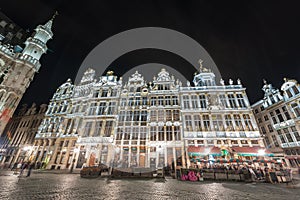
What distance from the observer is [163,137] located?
2325cm

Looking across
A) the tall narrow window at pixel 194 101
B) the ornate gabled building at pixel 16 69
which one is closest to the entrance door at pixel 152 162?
the tall narrow window at pixel 194 101

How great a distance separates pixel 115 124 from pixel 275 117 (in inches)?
1308

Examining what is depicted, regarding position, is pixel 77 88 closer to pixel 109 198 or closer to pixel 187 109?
pixel 187 109

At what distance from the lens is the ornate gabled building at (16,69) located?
26.2 meters

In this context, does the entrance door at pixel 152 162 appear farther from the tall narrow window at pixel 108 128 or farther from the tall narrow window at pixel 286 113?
the tall narrow window at pixel 286 113

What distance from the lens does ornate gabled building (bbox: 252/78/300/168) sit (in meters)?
23.4

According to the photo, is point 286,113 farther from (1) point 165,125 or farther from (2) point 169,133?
(1) point 165,125

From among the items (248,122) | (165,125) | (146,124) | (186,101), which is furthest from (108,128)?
(248,122)

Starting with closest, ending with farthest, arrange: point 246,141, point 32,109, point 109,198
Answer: point 109,198, point 246,141, point 32,109

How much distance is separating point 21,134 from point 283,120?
6108cm

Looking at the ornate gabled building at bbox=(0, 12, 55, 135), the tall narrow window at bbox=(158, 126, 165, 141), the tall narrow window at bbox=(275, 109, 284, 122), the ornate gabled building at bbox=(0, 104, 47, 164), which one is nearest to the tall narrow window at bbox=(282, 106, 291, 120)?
the tall narrow window at bbox=(275, 109, 284, 122)

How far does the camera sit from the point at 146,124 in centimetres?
2506

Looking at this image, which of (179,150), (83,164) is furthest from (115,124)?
(179,150)

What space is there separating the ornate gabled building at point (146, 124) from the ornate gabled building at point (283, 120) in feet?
28.3
